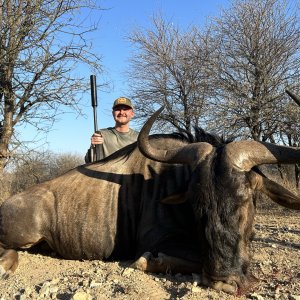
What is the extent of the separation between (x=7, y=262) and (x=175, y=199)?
1826 millimetres

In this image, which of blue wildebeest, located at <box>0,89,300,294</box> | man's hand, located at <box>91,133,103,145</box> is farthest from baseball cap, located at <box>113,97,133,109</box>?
blue wildebeest, located at <box>0,89,300,294</box>

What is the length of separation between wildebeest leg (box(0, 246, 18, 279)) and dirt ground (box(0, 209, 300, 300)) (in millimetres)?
74

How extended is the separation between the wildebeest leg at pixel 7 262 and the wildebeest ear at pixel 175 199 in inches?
64.1

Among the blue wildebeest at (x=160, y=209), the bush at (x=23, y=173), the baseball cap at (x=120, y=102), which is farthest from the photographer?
the bush at (x=23, y=173)

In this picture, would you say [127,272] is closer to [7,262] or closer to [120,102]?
[7,262]

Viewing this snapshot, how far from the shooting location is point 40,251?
205 inches

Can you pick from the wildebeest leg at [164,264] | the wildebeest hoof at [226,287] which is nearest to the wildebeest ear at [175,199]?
the wildebeest leg at [164,264]

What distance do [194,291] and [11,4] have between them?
8.19 meters

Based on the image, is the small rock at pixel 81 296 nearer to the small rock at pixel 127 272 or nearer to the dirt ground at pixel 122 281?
the dirt ground at pixel 122 281

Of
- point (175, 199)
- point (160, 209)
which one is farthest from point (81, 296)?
point (160, 209)

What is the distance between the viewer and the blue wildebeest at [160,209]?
3479mm

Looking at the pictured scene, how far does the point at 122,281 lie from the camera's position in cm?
368

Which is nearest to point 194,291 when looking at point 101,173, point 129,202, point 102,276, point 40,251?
point 102,276

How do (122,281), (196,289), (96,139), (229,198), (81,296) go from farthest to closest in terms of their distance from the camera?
1. (96,139)
2. (122,281)
3. (229,198)
4. (196,289)
5. (81,296)
